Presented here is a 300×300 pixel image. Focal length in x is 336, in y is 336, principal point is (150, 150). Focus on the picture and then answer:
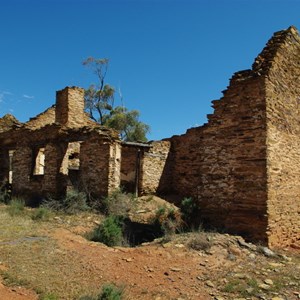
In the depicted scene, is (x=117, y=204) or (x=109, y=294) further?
(x=117, y=204)

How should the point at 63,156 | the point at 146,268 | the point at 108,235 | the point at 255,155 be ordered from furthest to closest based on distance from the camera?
the point at 63,156, the point at 255,155, the point at 108,235, the point at 146,268

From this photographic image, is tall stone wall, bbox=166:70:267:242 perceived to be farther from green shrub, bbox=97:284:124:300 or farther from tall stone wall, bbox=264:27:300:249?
green shrub, bbox=97:284:124:300

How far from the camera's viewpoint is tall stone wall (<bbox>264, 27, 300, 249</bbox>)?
8945 millimetres

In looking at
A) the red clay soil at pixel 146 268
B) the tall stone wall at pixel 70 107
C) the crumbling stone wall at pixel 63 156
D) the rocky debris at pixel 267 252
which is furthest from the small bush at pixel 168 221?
the tall stone wall at pixel 70 107

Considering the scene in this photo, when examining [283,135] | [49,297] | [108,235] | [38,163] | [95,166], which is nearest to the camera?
[49,297]

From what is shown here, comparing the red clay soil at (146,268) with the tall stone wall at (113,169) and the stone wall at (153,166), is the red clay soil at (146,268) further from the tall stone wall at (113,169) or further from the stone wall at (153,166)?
the stone wall at (153,166)

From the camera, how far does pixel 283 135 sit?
31.5 ft

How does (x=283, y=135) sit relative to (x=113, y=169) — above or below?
above

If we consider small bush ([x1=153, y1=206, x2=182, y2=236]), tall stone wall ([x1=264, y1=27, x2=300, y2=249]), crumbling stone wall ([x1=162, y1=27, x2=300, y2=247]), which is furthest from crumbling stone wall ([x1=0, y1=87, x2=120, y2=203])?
tall stone wall ([x1=264, y1=27, x2=300, y2=249])

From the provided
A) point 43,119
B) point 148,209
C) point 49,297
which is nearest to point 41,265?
point 49,297

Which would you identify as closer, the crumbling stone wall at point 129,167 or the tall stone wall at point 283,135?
the tall stone wall at point 283,135

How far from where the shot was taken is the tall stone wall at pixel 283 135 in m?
8.95

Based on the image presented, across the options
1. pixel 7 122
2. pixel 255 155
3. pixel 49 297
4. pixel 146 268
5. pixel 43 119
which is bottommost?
pixel 49 297

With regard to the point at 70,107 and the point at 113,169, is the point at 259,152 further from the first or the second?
the point at 70,107
